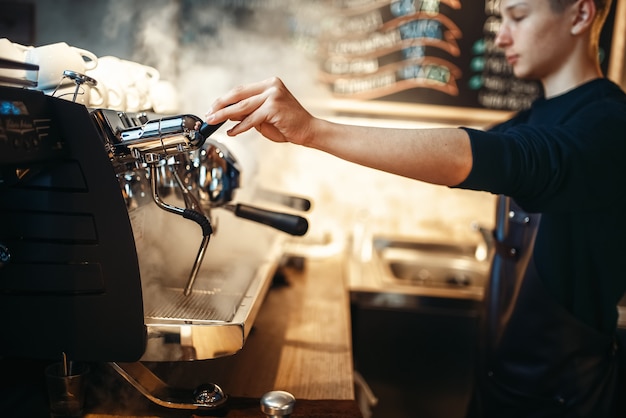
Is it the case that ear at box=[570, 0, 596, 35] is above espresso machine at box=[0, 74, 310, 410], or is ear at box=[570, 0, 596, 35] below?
above

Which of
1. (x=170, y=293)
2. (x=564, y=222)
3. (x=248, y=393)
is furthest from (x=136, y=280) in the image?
(x=564, y=222)

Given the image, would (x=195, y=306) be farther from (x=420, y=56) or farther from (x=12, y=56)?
(x=420, y=56)

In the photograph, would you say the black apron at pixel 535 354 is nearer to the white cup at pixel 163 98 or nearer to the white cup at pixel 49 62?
the white cup at pixel 163 98

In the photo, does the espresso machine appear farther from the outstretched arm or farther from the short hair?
the short hair

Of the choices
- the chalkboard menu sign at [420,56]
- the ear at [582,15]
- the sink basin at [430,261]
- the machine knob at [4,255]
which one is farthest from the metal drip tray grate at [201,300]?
the chalkboard menu sign at [420,56]

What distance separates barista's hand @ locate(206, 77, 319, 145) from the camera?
87 centimetres

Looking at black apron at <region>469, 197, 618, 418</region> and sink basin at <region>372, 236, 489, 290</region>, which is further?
sink basin at <region>372, 236, 489, 290</region>

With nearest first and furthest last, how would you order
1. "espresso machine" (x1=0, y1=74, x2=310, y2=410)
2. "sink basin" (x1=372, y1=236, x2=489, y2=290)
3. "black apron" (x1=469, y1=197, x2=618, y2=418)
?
1. "espresso machine" (x1=0, y1=74, x2=310, y2=410)
2. "black apron" (x1=469, y1=197, x2=618, y2=418)
3. "sink basin" (x1=372, y1=236, x2=489, y2=290)

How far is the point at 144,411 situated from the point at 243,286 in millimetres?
347

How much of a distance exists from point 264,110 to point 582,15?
2.74 ft

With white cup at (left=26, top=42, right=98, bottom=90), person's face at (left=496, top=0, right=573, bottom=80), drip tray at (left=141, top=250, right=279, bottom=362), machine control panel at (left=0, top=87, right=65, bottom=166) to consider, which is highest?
person's face at (left=496, top=0, right=573, bottom=80)

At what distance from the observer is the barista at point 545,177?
886 millimetres

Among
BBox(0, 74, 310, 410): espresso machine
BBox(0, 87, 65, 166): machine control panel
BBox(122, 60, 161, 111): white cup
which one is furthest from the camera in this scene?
BBox(122, 60, 161, 111): white cup

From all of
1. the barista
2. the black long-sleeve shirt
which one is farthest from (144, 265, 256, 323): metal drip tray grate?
the black long-sleeve shirt
